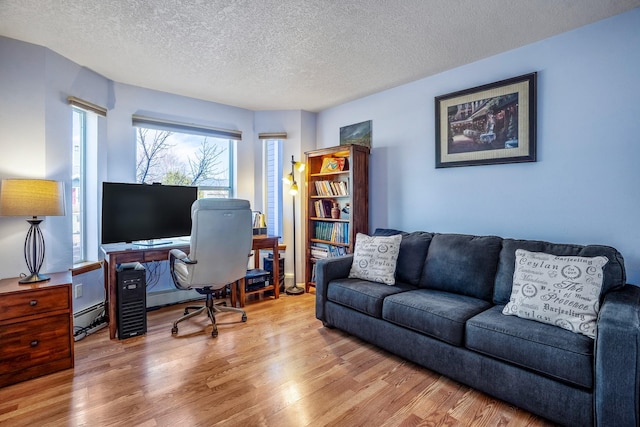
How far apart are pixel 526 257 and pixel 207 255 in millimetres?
2421

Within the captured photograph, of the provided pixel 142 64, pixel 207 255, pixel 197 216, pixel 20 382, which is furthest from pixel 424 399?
pixel 142 64

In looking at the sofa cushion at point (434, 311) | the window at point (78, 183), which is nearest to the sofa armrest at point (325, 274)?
the sofa cushion at point (434, 311)

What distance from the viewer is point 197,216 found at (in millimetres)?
2641

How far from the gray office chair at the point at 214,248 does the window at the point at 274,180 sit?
151 cm

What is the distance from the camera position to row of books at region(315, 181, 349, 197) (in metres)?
3.76

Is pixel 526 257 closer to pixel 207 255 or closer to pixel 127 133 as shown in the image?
pixel 207 255

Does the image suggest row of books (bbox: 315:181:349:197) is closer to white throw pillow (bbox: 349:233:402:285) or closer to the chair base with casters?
A: white throw pillow (bbox: 349:233:402:285)

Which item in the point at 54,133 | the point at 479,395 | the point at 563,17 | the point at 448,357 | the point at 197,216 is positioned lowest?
the point at 479,395

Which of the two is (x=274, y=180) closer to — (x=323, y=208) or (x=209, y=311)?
(x=323, y=208)

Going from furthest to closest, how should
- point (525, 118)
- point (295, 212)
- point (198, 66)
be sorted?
point (295, 212)
point (198, 66)
point (525, 118)

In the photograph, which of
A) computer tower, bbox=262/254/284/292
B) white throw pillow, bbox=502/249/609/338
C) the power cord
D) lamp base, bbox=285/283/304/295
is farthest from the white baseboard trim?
white throw pillow, bbox=502/249/609/338

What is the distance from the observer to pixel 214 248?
2725mm

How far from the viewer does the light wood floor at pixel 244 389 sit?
1.72 meters

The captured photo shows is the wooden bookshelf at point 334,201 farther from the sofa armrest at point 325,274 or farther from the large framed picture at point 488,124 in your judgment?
the large framed picture at point 488,124
